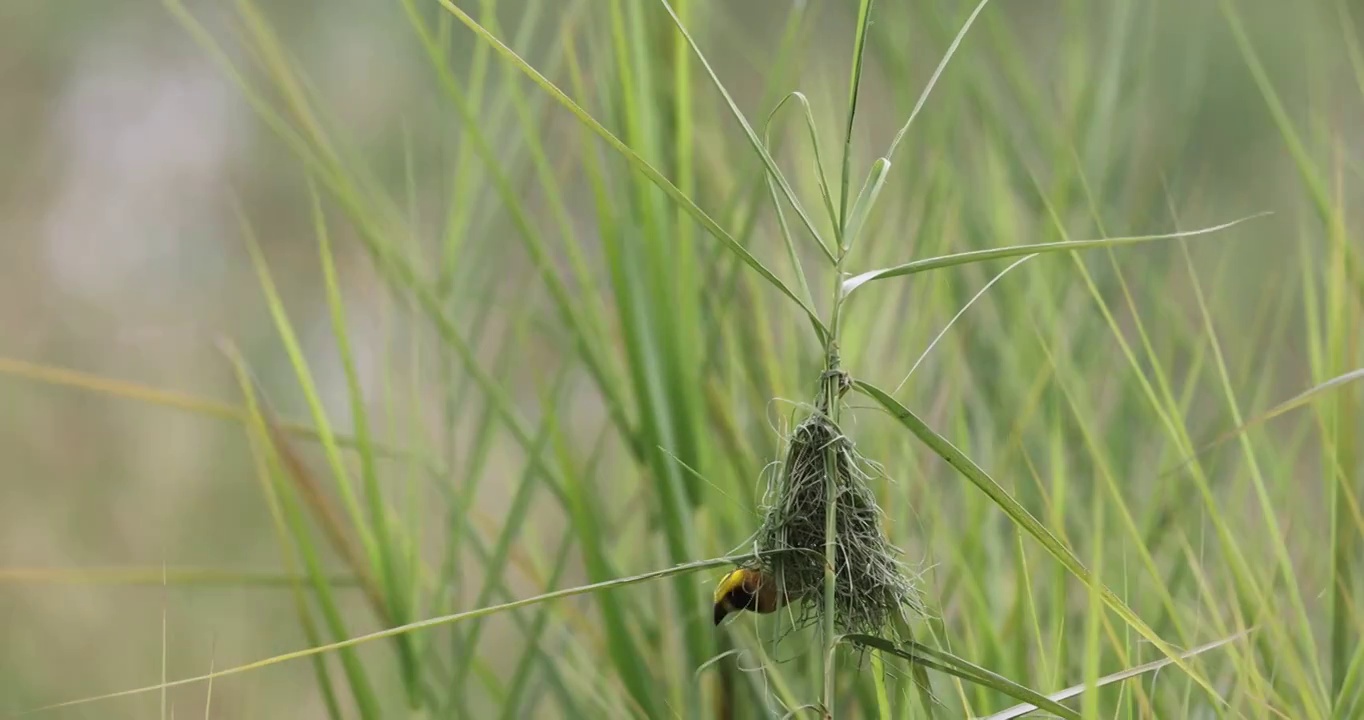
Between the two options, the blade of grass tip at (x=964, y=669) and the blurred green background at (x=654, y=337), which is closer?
the blade of grass tip at (x=964, y=669)

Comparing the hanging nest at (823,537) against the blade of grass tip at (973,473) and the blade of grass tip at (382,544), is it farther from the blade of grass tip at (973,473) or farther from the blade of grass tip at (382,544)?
the blade of grass tip at (382,544)

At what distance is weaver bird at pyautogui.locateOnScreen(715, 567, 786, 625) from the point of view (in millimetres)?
248

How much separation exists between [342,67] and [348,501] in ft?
2.67

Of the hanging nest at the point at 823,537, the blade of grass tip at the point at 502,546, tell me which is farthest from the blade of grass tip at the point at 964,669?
the blade of grass tip at the point at 502,546

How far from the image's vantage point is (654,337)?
1.17 feet

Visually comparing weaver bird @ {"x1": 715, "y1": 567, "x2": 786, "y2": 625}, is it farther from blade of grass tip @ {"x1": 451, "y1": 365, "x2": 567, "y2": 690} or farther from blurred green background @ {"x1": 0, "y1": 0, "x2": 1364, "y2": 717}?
blade of grass tip @ {"x1": 451, "y1": 365, "x2": 567, "y2": 690}

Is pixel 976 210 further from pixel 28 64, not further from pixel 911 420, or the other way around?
pixel 28 64

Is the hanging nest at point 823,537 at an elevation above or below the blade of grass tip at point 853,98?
below

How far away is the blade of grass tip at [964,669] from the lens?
0.22 meters

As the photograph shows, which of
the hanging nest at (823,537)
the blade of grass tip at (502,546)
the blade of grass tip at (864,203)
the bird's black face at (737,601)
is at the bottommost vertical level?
the blade of grass tip at (502,546)

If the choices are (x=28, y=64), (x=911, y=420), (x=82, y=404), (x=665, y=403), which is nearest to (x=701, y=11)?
(x=665, y=403)

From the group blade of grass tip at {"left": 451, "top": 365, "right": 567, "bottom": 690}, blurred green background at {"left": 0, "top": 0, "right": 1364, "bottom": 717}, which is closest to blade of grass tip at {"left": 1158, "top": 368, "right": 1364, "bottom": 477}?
blurred green background at {"left": 0, "top": 0, "right": 1364, "bottom": 717}

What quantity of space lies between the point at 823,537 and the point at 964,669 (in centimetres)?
4

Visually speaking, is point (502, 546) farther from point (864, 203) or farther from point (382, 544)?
point (864, 203)
